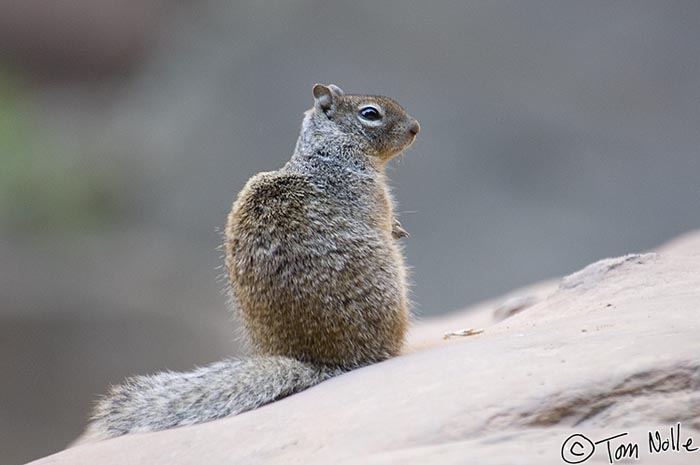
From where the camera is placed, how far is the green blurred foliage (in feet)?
35.3

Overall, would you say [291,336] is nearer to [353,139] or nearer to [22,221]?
[353,139]

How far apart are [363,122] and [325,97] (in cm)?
23

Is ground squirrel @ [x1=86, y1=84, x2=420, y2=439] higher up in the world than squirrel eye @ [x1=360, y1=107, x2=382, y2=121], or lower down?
lower down

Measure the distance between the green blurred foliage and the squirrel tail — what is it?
7.48 m

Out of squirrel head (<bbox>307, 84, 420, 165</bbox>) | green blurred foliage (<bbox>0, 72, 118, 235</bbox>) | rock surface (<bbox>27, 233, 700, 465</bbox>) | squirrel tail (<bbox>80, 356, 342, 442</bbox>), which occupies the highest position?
green blurred foliage (<bbox>0, 72, 118, 235</bbox>)

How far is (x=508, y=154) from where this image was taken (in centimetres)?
1126

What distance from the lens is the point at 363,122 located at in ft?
15.1

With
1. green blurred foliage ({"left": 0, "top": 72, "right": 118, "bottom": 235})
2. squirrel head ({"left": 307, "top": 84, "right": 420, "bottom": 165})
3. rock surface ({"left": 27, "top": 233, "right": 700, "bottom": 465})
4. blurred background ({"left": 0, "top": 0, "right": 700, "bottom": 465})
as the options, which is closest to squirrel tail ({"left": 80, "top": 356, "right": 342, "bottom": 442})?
rock surface ({"left": 27, "top": 233, "right": 700, "bottom": 465})

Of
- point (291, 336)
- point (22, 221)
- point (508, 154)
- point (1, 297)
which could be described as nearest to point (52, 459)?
point (291, 336)

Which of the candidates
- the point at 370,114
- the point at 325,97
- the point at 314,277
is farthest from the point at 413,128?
the point at 314,277

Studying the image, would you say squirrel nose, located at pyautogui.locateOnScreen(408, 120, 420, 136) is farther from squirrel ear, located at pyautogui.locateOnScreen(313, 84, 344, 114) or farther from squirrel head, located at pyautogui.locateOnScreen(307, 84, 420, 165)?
squirrel ear, located at pyautogui.locateOnScreen(313, 84, 344, 114)

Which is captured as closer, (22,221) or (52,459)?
(52,459)

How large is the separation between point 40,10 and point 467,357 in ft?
34.9

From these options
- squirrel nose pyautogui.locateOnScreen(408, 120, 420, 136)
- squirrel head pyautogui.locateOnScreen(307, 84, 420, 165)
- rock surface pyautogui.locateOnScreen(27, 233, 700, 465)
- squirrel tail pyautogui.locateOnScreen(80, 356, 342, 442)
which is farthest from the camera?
squirrel nose pyautogui.locateOnScreen(408, 120, 420, 136)
